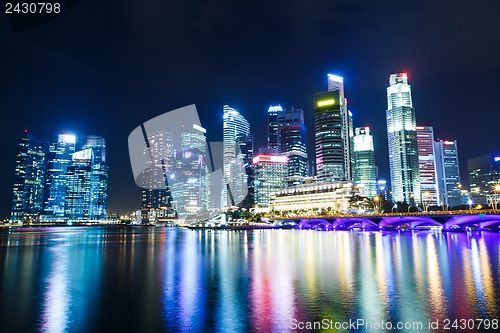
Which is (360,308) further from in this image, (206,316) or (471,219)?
(471,219)

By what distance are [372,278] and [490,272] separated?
33.4 feet

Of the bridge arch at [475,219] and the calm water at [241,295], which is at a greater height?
the bridge arch at [475,219]

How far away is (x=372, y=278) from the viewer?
25.8 meters

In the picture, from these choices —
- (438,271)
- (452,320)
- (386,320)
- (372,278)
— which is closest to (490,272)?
(438,271)

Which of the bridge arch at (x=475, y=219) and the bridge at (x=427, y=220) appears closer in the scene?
the bridge arch at (x=475, y=219)

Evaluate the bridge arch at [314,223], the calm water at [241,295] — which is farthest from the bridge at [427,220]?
the calm water at [241,295]

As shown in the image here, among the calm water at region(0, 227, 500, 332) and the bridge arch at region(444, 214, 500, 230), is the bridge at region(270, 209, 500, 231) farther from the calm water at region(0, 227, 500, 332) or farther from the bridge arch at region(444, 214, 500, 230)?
the calm water at region(0, 227, 500, 332)

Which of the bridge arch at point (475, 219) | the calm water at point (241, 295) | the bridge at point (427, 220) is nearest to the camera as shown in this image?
the calm water at point (241, 295)

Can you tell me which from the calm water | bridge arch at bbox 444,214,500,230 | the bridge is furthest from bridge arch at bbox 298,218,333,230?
the calm water

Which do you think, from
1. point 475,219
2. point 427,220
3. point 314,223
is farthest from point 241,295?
Result: point 314,223

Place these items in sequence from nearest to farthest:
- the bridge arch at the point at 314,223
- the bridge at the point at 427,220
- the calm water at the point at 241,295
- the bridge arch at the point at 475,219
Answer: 1. the calm water at the point at 241,295
2. the bridge arch at the point at 475,219
3. the bridge at the point at 427,220
4. the bridge arch at the point at 314,223

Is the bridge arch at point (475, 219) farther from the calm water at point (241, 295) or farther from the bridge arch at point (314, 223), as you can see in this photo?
the calm water at point (241, 295)

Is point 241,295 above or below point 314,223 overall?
below

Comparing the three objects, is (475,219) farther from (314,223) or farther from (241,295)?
(314,223)
